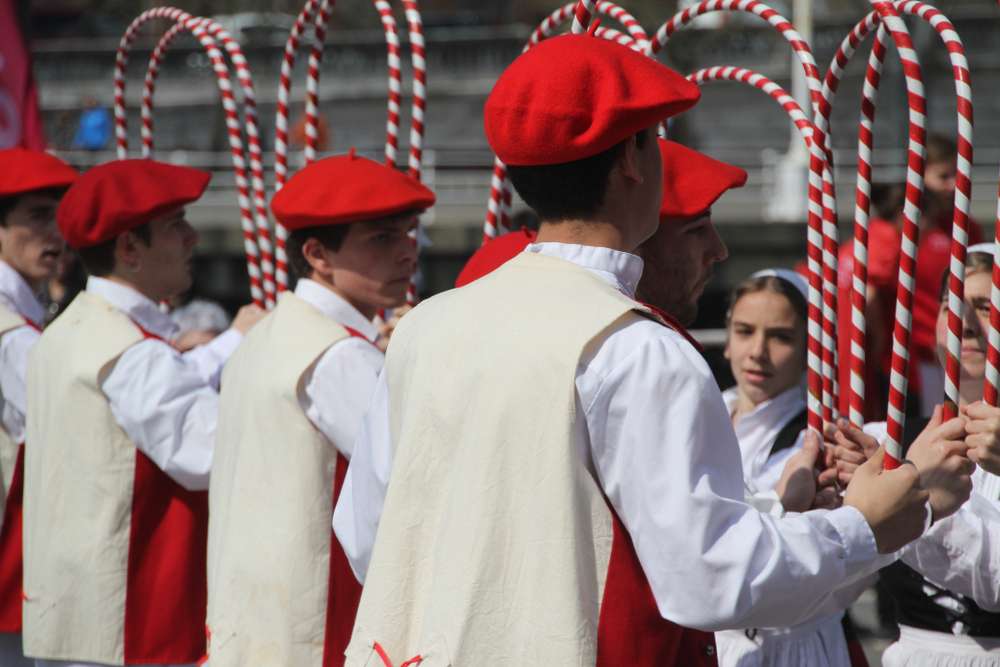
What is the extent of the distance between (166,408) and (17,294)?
124 centimetres

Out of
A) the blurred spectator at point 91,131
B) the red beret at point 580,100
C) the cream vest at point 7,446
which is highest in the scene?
the red beret at point 580,100

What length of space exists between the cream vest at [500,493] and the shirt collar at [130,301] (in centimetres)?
209

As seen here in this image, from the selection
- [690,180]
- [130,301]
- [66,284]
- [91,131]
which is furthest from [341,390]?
[91,131]

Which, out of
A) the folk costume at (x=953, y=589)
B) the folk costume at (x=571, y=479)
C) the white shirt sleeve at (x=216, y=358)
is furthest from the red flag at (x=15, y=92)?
the folk costume at (x=571, y=479)

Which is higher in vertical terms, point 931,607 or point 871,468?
point 871,468

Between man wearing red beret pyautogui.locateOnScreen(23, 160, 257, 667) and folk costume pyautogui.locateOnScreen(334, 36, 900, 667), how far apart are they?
170 centimetres

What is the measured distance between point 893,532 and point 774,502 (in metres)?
0.74

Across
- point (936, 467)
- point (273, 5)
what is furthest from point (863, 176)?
point (273, 5)

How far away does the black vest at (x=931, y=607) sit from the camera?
10.6 ft

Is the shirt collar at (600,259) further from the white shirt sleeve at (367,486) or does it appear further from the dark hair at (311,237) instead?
the dark hair at (311,237)

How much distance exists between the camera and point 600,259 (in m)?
2.31

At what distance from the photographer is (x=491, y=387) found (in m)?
2.23

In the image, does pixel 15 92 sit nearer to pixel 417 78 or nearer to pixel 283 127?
pixel 283 127

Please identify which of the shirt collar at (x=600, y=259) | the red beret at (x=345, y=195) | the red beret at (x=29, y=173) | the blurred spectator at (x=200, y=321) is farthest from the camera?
the blurred spectator at (x=200, y=321)
